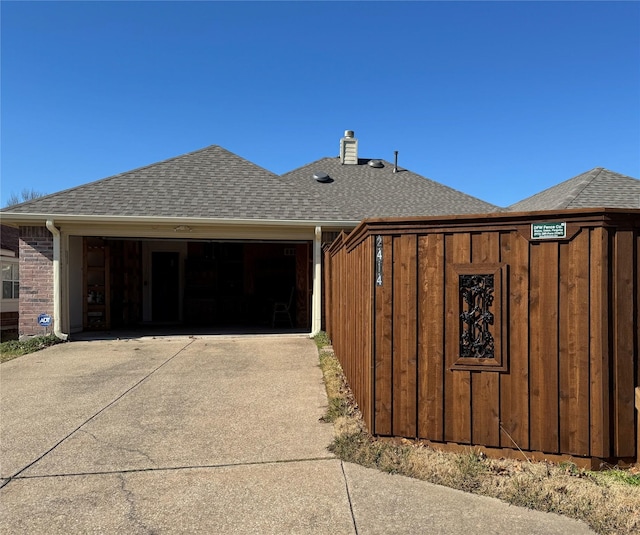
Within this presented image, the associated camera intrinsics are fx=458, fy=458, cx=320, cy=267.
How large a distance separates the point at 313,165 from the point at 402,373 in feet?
41.9

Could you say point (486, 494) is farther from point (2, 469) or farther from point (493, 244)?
point (2, 469)

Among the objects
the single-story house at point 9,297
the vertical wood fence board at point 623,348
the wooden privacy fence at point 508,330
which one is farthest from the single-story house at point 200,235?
the vertical wood fence board at point 623,348

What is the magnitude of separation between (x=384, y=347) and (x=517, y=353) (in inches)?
42.1

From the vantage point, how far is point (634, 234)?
11.5 feet

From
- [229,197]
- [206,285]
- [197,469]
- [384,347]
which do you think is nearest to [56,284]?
[229,197]

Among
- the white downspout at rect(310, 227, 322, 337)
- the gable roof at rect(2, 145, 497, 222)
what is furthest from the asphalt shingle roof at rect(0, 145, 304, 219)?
the white downspout at rect(310, 227, 322, 337)

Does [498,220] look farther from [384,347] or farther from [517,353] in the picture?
[384,347]

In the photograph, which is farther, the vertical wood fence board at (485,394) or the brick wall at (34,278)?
the brick wall at (34,278)

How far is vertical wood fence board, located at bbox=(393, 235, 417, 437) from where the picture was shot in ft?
12.8

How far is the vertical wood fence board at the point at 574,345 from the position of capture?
11.5 ft

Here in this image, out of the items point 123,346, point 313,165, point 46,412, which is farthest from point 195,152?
point 46,412

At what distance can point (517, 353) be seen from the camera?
12.0ft

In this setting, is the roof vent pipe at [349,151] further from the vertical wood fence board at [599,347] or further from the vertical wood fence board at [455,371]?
the vertical wood fence board at [599,347]

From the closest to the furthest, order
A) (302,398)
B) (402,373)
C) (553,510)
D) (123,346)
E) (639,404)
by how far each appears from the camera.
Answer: (553,510), (639,404), (402,373), (302,398), (123,346)
